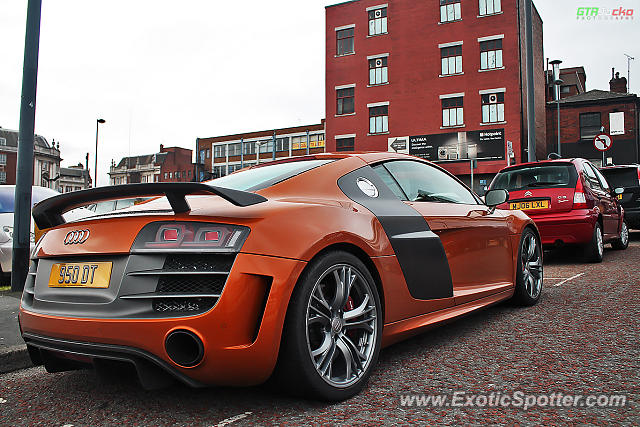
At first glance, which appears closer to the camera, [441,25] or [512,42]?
[512,42]

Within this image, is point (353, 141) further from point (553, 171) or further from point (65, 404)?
point (65, 404)

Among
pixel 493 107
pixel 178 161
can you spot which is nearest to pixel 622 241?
pixel 493 107

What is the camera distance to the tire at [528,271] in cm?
435

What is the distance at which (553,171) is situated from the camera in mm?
7324

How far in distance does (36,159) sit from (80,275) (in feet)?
325

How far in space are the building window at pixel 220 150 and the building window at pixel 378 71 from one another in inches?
1426

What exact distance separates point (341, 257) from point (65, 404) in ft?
4.86

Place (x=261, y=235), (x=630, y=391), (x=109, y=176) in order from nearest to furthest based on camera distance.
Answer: (x=261, y=235)
(x=630, y=391)
(x=109, y=176)

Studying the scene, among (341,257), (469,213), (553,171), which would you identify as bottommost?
(341,257)

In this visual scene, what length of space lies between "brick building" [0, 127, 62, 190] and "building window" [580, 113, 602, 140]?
66.5 metres

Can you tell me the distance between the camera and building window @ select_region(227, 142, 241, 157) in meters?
62.8

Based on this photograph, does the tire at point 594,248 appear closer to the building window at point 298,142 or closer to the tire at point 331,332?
the tire at point 331,332

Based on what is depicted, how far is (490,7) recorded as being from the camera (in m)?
27.7

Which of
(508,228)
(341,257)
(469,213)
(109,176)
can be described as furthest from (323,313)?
(109,176)
